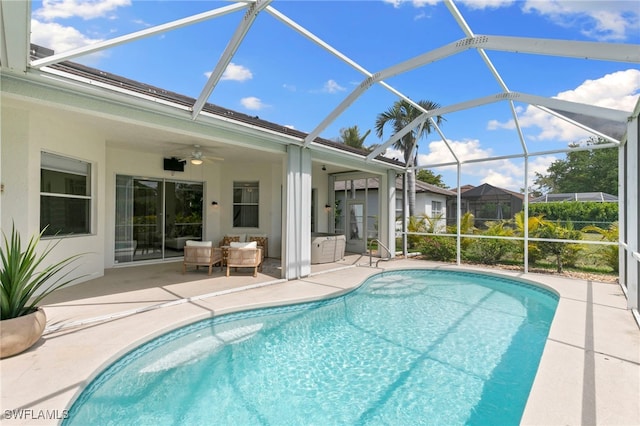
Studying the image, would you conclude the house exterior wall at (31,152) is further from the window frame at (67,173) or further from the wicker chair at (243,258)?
the wicker chair at (243,258)

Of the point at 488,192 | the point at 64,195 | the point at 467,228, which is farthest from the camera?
the point at 488,192

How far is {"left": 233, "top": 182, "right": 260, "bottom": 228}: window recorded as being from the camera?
11773mm

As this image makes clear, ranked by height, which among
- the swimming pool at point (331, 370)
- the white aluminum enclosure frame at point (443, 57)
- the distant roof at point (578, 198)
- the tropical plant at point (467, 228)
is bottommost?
the swimming pool at point (331, 370)

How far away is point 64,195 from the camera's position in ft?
21.6

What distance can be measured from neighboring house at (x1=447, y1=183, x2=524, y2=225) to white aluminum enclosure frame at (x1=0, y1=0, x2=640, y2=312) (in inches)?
178

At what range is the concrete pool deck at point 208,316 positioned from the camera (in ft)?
8.82

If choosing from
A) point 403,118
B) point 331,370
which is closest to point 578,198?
point 403,118

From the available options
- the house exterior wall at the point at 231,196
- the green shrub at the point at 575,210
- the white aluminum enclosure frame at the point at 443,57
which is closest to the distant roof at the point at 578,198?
the green shrub at the point at 575,210

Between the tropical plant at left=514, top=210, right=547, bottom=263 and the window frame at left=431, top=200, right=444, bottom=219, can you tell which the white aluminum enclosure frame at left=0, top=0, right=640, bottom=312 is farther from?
the window frame at left=431, top=200, right=444, bottom=219

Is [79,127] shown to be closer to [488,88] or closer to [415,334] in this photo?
[415,334]

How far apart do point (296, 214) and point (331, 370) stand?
4.59m

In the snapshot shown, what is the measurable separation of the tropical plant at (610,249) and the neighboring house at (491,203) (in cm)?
245

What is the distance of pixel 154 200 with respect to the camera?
9797 mm

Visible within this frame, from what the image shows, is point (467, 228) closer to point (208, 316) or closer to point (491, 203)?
point (491, 203)
